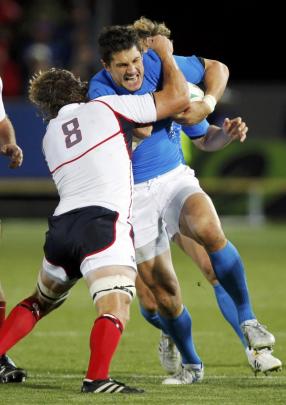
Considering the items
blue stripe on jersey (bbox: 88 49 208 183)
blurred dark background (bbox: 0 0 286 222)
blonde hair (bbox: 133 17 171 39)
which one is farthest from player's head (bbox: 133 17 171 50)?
blurred dark background (bbox: 0 0 286 222)

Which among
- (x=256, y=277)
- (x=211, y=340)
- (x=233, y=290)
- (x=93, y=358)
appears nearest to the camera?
(x=93, y=358)

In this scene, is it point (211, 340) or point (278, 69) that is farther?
point (278, 69)

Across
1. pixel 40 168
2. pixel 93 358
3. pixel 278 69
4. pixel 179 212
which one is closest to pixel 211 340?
pixel 179 212

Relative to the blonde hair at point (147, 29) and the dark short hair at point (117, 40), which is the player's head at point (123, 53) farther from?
the blonde hair at point (147, 29)

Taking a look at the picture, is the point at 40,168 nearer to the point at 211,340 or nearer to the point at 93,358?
the point at 211,340

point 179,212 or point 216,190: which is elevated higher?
point 179,212

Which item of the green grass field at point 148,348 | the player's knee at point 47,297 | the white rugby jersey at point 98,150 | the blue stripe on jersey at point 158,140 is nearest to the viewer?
the green grass field at point 148,348

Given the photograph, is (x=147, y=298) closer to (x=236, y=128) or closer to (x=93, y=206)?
(x=236, y=128)

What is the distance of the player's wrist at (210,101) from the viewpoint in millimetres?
6879

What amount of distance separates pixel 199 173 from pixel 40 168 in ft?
8.60

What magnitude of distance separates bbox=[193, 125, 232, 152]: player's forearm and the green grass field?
1.41 m

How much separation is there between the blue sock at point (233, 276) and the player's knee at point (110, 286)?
0.87m

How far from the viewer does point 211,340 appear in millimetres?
8953

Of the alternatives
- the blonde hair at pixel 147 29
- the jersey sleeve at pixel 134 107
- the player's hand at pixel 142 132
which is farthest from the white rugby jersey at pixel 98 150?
the blonde hair at pixel 147 29
